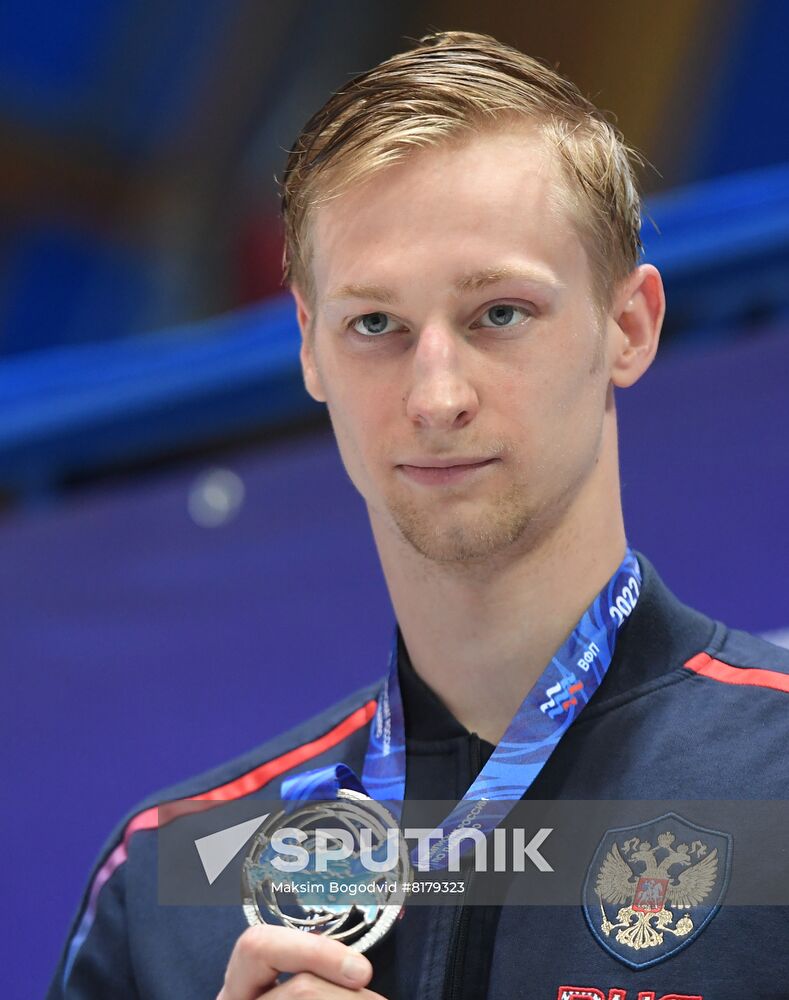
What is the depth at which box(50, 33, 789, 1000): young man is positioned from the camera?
1.64m

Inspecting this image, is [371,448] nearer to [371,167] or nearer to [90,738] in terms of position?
[371,167]

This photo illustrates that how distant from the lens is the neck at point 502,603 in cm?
175

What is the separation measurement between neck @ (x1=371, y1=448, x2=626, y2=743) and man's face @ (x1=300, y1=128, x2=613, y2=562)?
→ 1.7 inches

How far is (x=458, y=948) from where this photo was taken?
1.66 metres

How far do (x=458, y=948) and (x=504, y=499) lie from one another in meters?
0.51

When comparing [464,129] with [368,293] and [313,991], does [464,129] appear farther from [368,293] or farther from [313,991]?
[313,991]

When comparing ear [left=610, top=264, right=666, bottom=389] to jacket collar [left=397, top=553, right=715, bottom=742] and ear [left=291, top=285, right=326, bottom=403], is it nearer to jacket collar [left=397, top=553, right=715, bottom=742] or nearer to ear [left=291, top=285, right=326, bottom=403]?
jacket collar [left=397, top=553, right=715, bottom=742]

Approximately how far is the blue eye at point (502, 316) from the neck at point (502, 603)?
0.24m

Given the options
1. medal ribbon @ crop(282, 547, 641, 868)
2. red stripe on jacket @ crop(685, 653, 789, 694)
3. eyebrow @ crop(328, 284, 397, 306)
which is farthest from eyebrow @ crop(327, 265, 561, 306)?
red stripe on jacket @ crop(685, 653, 789, 694)

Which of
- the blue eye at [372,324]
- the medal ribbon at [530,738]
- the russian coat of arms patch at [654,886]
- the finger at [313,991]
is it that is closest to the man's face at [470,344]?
the blue eye at [372,324]

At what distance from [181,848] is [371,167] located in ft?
3.07

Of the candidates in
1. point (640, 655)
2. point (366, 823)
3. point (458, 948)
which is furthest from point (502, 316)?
point (458, 948)

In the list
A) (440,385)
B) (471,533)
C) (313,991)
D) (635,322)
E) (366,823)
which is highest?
(635,322)

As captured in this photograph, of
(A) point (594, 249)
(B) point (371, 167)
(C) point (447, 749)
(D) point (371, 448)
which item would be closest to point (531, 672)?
(C) point (447, 749)
